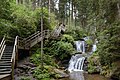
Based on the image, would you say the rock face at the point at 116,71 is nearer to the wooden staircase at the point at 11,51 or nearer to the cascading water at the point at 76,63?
the cascading water at the point at 76,63

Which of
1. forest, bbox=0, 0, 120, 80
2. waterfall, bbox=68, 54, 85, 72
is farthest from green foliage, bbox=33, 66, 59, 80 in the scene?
waterfall, bbox=68, 54, 85, 72

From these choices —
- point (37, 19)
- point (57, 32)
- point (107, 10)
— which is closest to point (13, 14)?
point (37, 19)

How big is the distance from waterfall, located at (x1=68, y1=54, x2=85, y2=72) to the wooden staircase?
379cm

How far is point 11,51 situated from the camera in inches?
604

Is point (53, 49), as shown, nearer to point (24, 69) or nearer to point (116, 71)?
point (24, 69)

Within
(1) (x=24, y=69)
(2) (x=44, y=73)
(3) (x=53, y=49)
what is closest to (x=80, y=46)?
(3) (x=53, y=49)

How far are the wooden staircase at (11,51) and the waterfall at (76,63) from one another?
3.79 metres

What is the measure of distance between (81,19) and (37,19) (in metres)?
23.8

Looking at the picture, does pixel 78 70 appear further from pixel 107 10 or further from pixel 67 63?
pixel 107 10

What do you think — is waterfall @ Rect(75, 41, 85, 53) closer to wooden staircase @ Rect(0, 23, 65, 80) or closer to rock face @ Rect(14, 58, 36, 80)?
wooden staircase @ Rect(0, 23, 65, 80)

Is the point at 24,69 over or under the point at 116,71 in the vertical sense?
over

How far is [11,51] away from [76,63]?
8.09 meters

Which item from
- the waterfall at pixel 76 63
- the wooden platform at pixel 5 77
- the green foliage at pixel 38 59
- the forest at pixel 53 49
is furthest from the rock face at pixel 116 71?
the wooden platform at pixel 5 77

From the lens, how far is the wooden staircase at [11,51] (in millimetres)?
11188
